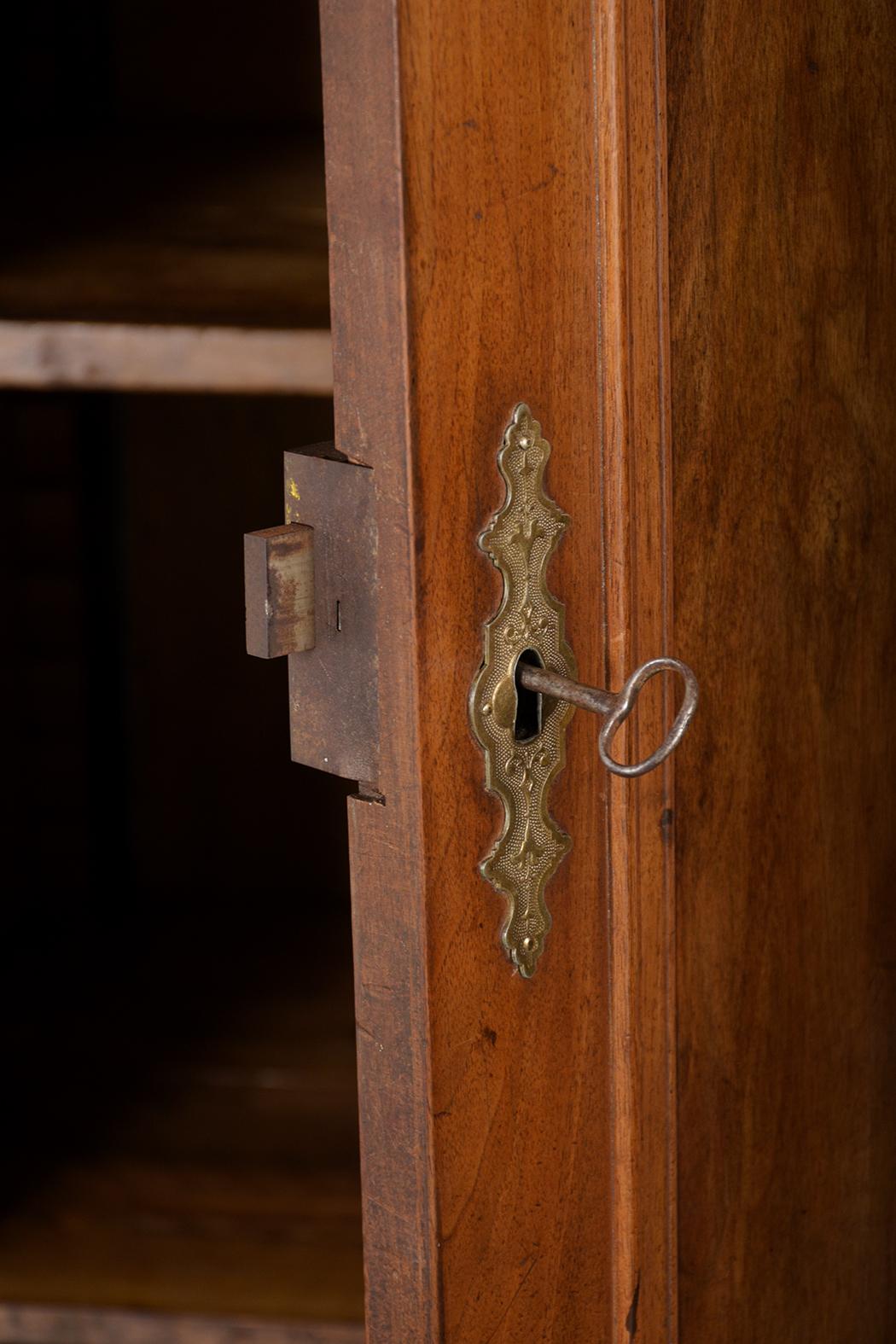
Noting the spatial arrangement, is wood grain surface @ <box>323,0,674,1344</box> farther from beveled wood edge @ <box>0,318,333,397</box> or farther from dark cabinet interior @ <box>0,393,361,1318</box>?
dark cabinet interior @ <box>0,393,361,1318</box>

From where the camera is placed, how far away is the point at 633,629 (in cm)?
63

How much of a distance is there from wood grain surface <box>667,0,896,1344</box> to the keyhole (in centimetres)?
10

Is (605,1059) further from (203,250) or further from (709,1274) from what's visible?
(203,250)

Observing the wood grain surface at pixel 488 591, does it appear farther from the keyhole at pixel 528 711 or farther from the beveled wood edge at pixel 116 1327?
the beveled wood edge at pixel 116 1327

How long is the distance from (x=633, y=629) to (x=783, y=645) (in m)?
0.14

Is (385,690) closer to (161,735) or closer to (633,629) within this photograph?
(633,629)

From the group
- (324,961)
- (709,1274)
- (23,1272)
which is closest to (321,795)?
(324,961)

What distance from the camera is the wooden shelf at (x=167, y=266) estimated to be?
70 cm

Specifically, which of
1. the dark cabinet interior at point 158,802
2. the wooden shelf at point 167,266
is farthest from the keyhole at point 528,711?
the dark cabinet interior at point 158,802

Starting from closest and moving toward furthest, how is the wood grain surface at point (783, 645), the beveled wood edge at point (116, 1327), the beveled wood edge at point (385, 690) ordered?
the beveled wood edge at point (385, 690)
the wood grain surface at point (783, 645)
the beveled wood edge at point (116, 1327)

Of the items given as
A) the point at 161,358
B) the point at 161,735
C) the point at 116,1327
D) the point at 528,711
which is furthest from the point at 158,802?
the point at 528,711

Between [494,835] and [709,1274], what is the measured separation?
0.29 meters

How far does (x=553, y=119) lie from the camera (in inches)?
22.2

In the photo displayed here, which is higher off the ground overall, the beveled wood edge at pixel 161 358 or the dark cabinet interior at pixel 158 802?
the beveled wood edge at pixel 161 358
